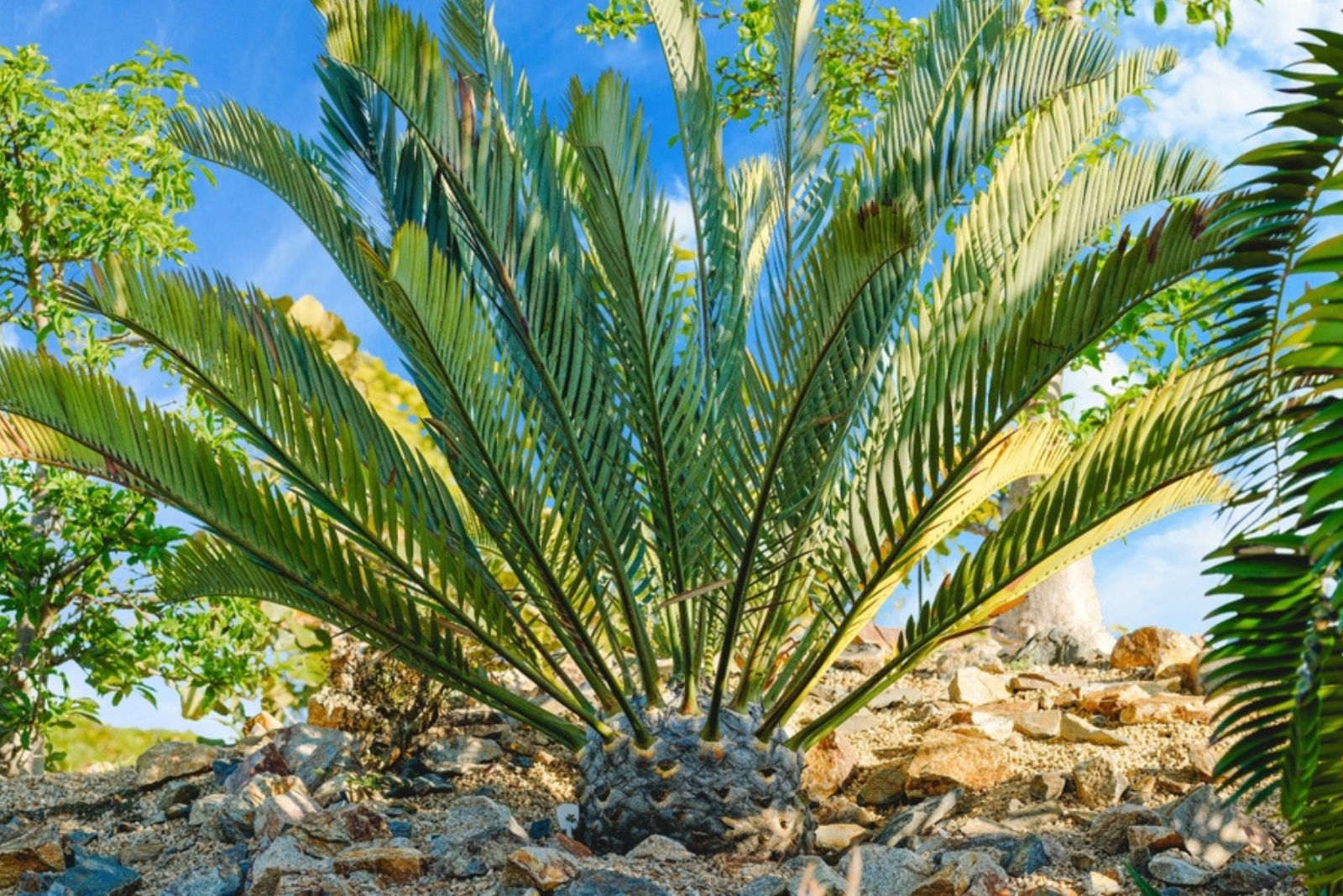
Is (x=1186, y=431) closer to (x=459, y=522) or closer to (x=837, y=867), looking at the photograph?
(x=837, y=867)

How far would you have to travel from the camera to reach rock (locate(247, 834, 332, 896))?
12.6ft

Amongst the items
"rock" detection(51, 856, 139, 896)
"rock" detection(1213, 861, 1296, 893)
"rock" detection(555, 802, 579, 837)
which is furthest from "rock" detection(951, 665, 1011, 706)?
"rock" detection(51, 856, 139, 896)

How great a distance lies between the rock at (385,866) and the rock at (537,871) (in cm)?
39

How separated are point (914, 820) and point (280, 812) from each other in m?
2.27

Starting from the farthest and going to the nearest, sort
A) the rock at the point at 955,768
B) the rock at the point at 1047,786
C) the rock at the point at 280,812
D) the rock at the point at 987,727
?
the rock at the point at 987,727
the rock at the point at 955,768
the rock at the point at 1047,786
the rock at the point at 280,812

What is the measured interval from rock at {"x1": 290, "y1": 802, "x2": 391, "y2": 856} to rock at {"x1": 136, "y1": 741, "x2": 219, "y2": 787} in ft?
5.84

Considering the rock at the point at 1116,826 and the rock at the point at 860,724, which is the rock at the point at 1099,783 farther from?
the rock at the point at 860,724

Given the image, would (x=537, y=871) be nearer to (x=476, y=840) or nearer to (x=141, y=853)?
(x=476, y=840)

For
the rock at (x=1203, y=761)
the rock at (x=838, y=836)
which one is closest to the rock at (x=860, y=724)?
the rock at (x=838, y=836)

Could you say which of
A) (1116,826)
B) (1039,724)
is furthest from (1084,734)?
(1116,826)

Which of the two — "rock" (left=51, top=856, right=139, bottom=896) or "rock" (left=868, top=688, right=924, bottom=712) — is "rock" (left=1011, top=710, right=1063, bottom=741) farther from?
"rock" (left=51, top=856, right=139, bottom=896)

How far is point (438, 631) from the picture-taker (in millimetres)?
4398

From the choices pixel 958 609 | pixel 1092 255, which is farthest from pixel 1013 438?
pixel 1092 255

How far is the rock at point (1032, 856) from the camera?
3922 mm
